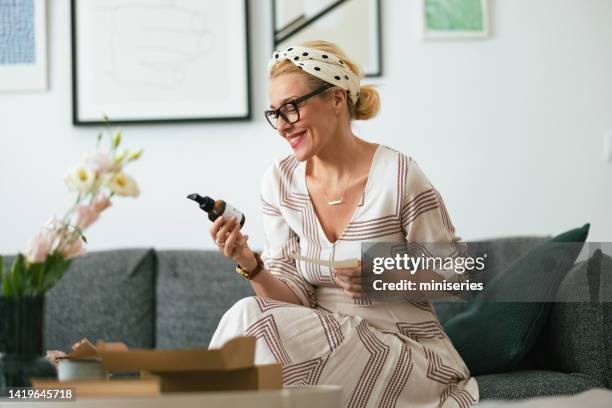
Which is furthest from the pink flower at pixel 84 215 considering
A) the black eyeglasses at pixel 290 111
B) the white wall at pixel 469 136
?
the white wall at pixel 469 136

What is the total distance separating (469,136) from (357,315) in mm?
1176

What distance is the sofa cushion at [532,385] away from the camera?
6.97ft

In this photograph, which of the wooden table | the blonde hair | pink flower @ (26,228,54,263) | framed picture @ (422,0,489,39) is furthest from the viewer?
framed picture @ (422,0,489,39)

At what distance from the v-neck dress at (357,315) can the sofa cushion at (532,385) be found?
5cm

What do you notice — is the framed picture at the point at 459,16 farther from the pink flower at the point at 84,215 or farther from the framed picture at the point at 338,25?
the pink flower at the point at 84,215

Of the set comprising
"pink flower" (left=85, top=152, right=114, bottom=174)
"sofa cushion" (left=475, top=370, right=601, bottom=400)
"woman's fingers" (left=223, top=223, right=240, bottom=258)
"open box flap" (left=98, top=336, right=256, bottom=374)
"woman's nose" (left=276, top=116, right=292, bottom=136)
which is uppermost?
"woman's nose" (left=276, top=116, right=292, bottom=136)

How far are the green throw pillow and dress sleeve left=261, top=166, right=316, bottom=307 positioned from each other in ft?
1.58

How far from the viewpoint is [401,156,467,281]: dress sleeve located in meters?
2.25

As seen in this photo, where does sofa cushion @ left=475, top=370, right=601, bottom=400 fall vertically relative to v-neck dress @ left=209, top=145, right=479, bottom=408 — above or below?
below

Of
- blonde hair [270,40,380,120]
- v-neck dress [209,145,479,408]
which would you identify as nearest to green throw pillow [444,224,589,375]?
v-neck dress [209,145,479,408]

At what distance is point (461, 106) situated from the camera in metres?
3.18

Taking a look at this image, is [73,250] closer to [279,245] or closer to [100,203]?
[100,203]

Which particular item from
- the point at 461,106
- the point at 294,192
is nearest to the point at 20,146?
the point at 294,192

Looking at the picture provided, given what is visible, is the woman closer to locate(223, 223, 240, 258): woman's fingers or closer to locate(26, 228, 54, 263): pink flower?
locate(223, 223, 240, 258): woman's fingers
